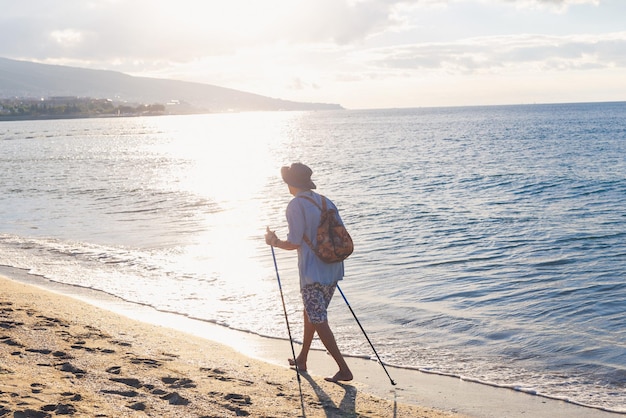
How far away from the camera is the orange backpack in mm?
6102

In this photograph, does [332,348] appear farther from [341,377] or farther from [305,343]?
[305,343]

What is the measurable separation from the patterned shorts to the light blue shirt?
6 centimetres

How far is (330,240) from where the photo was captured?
6.11 metres

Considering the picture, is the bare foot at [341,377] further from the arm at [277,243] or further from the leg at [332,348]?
the arm at [277,243]

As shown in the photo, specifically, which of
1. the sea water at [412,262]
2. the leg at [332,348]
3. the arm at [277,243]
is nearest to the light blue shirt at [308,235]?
the arm at [277,243]

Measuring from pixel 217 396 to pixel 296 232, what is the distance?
1.48m

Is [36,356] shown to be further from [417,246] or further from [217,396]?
[417,246]

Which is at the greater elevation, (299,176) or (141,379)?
(299,176)

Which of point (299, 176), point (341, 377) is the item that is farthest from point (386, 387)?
point (299, 176)

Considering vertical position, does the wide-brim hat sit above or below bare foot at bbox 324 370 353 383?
above

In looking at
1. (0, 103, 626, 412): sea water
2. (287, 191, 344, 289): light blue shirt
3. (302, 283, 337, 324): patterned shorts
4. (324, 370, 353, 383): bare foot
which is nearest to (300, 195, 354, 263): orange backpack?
(287, 191, 344, 289): light blue shirt

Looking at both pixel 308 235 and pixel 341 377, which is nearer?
pixel 308 235

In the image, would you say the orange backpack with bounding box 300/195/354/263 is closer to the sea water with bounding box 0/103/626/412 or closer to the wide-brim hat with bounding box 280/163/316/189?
the wide-brim hat with bounding box 280/163/316/189

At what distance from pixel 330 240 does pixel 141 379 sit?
1.90 m
